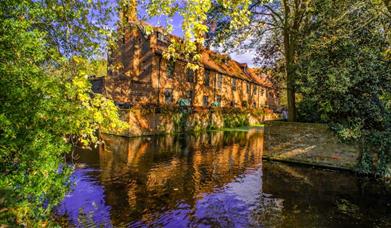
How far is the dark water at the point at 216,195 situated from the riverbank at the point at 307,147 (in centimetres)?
73

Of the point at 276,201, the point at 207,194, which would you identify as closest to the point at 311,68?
the point at 276,201

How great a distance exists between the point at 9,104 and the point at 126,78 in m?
24.8

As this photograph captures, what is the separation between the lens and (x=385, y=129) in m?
11.8

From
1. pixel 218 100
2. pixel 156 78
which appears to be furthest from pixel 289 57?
pixel 218 100

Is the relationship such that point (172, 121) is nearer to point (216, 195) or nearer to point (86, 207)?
point (216, 195)

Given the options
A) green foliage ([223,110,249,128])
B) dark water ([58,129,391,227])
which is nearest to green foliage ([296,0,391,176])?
dark water ([58,129,391,227])

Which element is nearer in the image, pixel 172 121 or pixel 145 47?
pixel 172 121

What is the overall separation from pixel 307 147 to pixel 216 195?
6940 mm

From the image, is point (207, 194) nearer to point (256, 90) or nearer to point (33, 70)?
point (33, 70)

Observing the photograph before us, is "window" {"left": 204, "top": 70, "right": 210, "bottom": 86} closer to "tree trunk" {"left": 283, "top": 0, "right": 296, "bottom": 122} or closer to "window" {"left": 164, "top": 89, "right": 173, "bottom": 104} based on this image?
"window" {"left": 164, "top": 89, "right": 173, "bottom": 104}

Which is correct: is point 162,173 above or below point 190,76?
below

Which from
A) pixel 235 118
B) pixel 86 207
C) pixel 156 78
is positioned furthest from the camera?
pixel 235 118

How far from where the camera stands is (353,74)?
40.1 feet

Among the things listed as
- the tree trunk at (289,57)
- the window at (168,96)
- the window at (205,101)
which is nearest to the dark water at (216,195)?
the tree trunk at (289,57)
